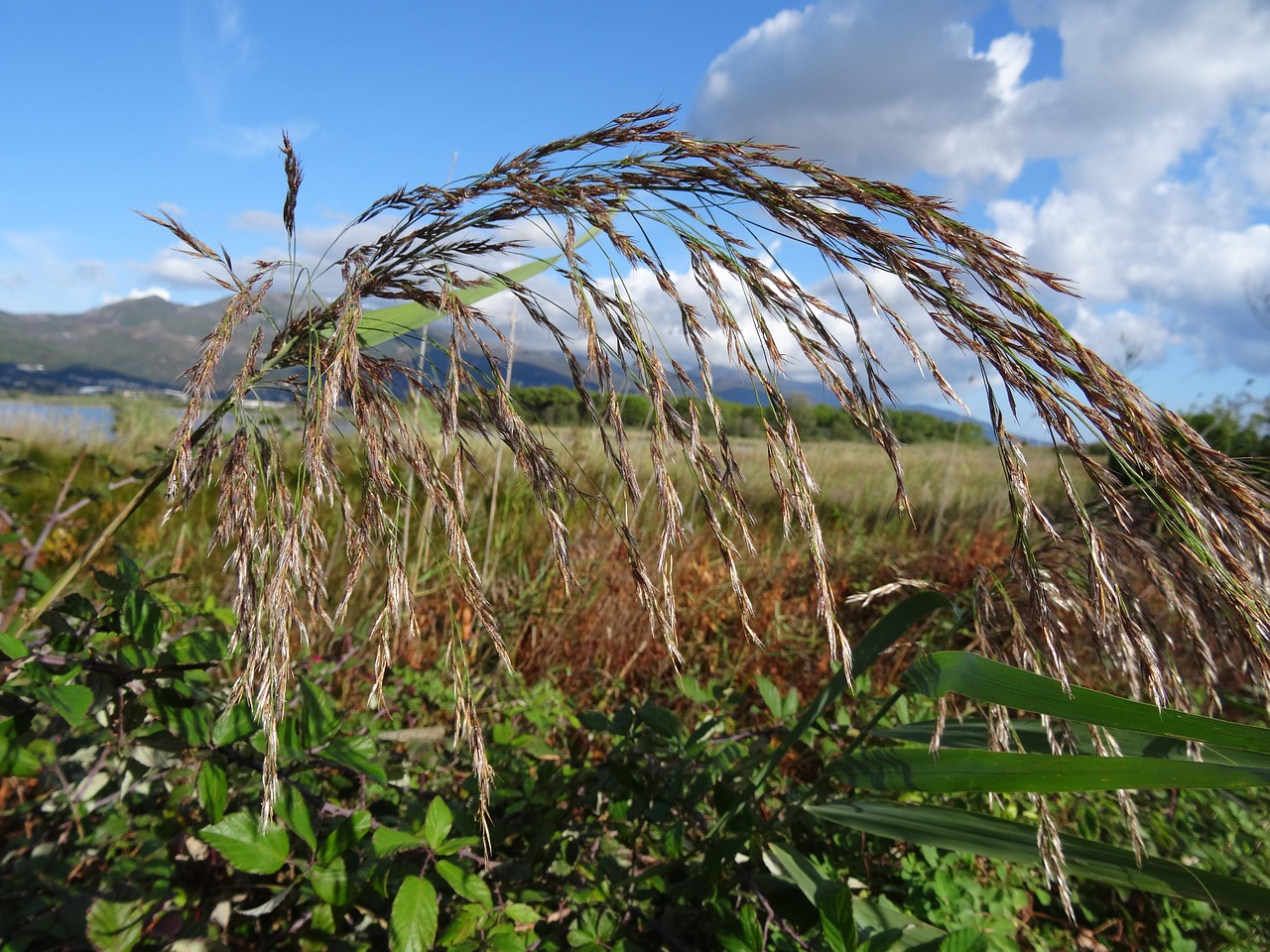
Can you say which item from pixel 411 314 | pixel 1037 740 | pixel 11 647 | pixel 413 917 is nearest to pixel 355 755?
pixel 413 917

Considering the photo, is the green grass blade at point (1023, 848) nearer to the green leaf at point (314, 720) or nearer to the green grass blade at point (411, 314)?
the green leaf at point (314, 720)

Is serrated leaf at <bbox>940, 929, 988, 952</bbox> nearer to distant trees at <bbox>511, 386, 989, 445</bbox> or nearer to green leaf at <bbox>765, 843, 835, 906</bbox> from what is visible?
green leaf at <bbox>765, 843, 835, 906</bbox>

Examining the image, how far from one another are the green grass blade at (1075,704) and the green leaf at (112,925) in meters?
1.21

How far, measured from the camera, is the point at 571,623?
3.07 m

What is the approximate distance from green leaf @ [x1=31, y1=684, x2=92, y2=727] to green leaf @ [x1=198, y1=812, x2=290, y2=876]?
0.25 metres

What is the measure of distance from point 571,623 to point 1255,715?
2.67 meters

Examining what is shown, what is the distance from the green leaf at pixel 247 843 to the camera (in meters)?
1.04

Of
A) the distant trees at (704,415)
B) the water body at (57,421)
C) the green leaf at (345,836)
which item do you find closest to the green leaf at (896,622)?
the distant trees at (704,415)

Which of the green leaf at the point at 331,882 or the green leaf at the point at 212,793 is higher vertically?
the green leaf at the point at 212,793

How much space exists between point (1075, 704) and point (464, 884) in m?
0.90

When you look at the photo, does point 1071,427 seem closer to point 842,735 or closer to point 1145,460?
point 1145,460

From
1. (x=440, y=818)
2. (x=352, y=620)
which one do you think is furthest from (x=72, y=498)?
(x=440, y=818)

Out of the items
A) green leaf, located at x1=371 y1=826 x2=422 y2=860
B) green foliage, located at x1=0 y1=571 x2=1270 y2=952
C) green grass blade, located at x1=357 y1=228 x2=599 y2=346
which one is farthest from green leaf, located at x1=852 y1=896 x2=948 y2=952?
green grass blade, located at x1=357 y1=228 x2=599 y2=346

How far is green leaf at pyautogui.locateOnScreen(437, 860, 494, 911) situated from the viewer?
1.08m
